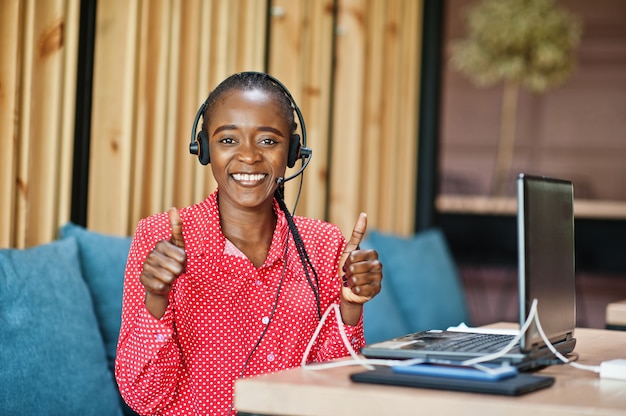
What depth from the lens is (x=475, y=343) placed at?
165cm

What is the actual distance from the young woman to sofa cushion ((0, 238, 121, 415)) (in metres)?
0.37

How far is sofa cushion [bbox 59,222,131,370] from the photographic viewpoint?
2.47 meters

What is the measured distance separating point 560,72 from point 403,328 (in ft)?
12.2

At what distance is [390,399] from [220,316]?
2.16 ft

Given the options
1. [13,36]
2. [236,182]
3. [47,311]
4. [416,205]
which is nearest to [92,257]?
[47,311]

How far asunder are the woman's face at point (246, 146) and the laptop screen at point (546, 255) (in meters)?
0.53

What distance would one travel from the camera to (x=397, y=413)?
Result: 1246mm

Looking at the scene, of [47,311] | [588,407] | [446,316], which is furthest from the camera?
[446,316]

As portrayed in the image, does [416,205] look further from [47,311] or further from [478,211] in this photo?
[47,311]

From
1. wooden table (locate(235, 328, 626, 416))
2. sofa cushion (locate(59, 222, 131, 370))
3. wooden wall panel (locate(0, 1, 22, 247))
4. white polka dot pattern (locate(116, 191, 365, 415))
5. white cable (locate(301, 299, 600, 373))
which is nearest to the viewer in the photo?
wooden table (locate(235, 328, 626, 416))

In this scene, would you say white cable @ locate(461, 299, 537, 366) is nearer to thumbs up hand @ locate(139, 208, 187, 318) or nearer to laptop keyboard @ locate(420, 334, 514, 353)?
laptop keyboard @ locate(420, 334, 514, 353)

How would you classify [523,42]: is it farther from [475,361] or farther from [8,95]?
[475,361]

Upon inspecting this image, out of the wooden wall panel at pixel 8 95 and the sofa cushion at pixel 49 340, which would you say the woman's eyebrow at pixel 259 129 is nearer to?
the sofa cushion at pixel 49 340

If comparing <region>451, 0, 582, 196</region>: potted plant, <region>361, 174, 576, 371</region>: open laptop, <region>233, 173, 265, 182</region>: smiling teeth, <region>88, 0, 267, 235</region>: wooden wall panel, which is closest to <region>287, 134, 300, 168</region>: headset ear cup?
<region>233, 173, 265, 182</region>: smiling teeth
